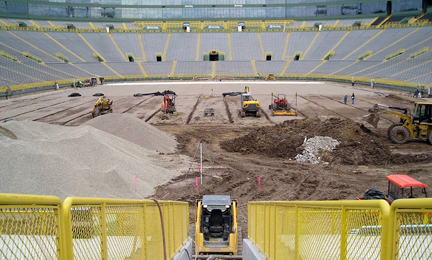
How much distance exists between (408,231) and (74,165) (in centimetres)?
1232

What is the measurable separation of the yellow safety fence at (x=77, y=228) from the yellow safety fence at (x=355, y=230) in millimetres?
1924

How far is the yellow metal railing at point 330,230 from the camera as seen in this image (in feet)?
10.1

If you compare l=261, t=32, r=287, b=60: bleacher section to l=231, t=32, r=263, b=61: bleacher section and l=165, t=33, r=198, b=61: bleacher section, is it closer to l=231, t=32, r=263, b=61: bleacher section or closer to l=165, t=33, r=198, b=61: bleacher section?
l=231, t=32, r=263, b=61: bleacher section

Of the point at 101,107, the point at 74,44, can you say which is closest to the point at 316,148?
the point at 101,107

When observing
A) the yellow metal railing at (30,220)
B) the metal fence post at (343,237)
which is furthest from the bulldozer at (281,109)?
the yellow metal railing at (30,220)

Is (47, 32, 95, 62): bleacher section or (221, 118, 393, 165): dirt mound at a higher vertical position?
(47, 32, 95, 62): bleacher section

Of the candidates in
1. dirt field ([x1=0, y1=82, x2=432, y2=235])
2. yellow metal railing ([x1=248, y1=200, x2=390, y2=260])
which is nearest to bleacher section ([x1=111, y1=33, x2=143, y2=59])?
dirt field ([x1=0, y1=82, x2=432, y2=235])

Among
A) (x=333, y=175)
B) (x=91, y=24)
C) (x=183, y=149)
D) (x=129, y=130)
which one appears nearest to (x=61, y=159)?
(x=129, y=130)

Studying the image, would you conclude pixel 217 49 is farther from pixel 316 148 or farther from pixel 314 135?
pixel 316 148

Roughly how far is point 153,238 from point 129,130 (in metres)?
15.5

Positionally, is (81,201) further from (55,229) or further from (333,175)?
(333,175)

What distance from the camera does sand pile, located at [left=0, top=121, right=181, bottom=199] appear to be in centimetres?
1187

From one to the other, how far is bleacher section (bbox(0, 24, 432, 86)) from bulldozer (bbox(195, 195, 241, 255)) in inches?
1749

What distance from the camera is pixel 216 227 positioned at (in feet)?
37.3
